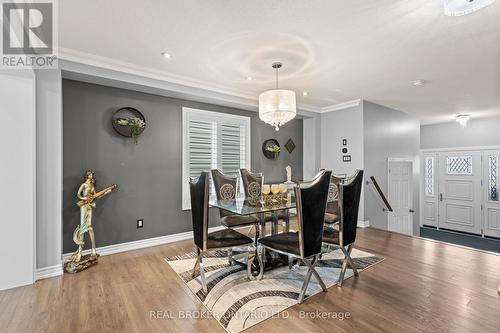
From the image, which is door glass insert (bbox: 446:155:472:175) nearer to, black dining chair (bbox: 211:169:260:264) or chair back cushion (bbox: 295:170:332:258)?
black dining chair (bbox: 211:169:260:264)

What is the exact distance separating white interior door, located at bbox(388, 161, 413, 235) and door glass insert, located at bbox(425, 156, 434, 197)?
1.96 metres

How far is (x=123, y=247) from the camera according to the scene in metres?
3.64

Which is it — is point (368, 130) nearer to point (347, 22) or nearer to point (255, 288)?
point (347, 22)

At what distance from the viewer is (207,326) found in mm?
1958

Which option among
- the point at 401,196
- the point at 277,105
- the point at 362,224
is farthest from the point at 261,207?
the point at 401,196

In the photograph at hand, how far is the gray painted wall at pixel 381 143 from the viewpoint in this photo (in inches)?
199

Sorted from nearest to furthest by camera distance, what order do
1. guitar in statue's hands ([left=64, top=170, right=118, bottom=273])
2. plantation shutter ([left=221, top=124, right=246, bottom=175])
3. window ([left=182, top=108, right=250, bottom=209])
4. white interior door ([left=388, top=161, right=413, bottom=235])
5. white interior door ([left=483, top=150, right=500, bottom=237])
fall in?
guitar in statue's hands ([left=64, top=170, right=118, bottom=273])
window ([left=182, top=108, right=250, bottom=209])
plantation shutter ([left=221, top=124, right=246, bottom=175])
white interior door ([left=388, top=161, right=413, bottom=235])
white interior door ([left=483, top=150, right=500, bottom=237])

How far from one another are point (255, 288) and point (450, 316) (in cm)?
171

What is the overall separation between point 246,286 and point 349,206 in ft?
4.58

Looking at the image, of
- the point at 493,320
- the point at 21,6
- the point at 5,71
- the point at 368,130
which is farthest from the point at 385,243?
the point at 5,71

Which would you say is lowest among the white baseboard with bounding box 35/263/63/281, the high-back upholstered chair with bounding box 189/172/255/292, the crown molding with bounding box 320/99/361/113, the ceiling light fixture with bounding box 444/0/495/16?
the white baseboard with bounding box 35/263/63/281

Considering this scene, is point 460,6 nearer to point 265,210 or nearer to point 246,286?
point 265,210

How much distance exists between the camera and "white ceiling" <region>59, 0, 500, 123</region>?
212 centimetres

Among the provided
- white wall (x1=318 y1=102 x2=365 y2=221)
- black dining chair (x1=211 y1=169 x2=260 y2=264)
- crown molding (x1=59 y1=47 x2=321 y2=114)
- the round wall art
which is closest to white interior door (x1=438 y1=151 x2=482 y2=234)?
white wall (x1=318 y1=102 x2=365 y2=221)
